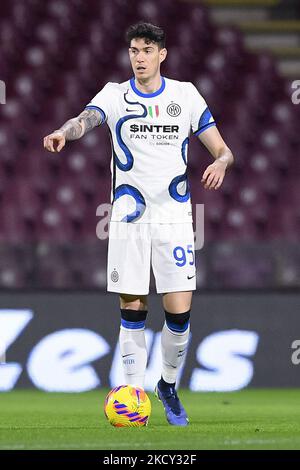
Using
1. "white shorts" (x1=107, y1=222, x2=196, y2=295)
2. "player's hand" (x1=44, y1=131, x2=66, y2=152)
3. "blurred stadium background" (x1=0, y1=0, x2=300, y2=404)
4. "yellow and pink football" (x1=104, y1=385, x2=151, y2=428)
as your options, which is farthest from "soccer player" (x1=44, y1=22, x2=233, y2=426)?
"blurred stadium background" (x1=0, y1=0, x2=300, y2=404)

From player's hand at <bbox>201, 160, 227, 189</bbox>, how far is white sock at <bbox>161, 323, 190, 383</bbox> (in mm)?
921

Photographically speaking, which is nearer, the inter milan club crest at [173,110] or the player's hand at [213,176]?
the player's hand at [213,176]

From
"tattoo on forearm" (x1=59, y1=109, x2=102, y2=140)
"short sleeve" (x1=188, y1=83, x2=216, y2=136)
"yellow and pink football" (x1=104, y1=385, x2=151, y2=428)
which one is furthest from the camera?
"short sleeve" (x1=188, y1=83, x2=216, y2=136)

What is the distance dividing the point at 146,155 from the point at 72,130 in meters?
0.55

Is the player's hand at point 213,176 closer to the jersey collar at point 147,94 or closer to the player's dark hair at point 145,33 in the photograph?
the jersey collar at point 147,94

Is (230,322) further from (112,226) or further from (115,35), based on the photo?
(115,35)

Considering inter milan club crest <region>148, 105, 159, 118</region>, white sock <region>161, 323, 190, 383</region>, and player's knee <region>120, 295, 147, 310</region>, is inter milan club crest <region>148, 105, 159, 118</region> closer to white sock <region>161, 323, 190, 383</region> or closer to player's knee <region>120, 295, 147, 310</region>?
player's knee <region>120, 295, 147, 310</region>

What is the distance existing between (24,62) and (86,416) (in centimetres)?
673

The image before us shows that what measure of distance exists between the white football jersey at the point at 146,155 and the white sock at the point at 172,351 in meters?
0.63

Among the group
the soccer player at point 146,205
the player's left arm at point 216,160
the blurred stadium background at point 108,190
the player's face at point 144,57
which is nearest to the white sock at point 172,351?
the soccer player at point 146,205

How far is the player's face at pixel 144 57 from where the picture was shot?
275 inches

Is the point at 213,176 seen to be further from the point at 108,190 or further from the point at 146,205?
the point at 108,190

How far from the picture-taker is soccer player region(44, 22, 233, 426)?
706 centimetres
